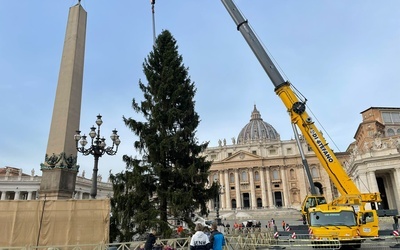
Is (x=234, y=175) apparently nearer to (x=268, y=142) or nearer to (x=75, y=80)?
(x=268, y=142)

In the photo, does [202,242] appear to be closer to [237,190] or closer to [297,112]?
[297,112]

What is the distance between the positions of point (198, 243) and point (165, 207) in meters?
7.67

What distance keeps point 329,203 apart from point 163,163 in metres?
8.36

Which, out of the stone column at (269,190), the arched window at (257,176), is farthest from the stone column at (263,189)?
the arched window at (257,176)

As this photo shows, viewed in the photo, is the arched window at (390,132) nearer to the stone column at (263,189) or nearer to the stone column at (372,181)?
the stone column at (372,181)

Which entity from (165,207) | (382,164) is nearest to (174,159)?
(165,207)

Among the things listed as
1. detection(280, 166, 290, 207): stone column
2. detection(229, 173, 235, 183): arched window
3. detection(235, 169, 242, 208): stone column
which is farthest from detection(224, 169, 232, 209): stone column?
detection(280, 166, 290, 207): stone column

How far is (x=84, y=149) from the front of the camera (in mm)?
12000

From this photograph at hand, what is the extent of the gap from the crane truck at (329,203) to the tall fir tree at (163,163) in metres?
4.41

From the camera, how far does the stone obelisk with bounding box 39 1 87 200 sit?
11.8m

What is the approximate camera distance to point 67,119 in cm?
1252

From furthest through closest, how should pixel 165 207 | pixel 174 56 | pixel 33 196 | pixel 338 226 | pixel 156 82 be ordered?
1. pixel 33 196
2. pixel 174 56
3. pixel 156 82
4. pixel 165 207
5. pixel 338 226

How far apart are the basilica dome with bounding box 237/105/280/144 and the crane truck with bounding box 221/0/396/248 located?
82737mm

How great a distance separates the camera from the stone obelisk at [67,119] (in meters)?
11.8
